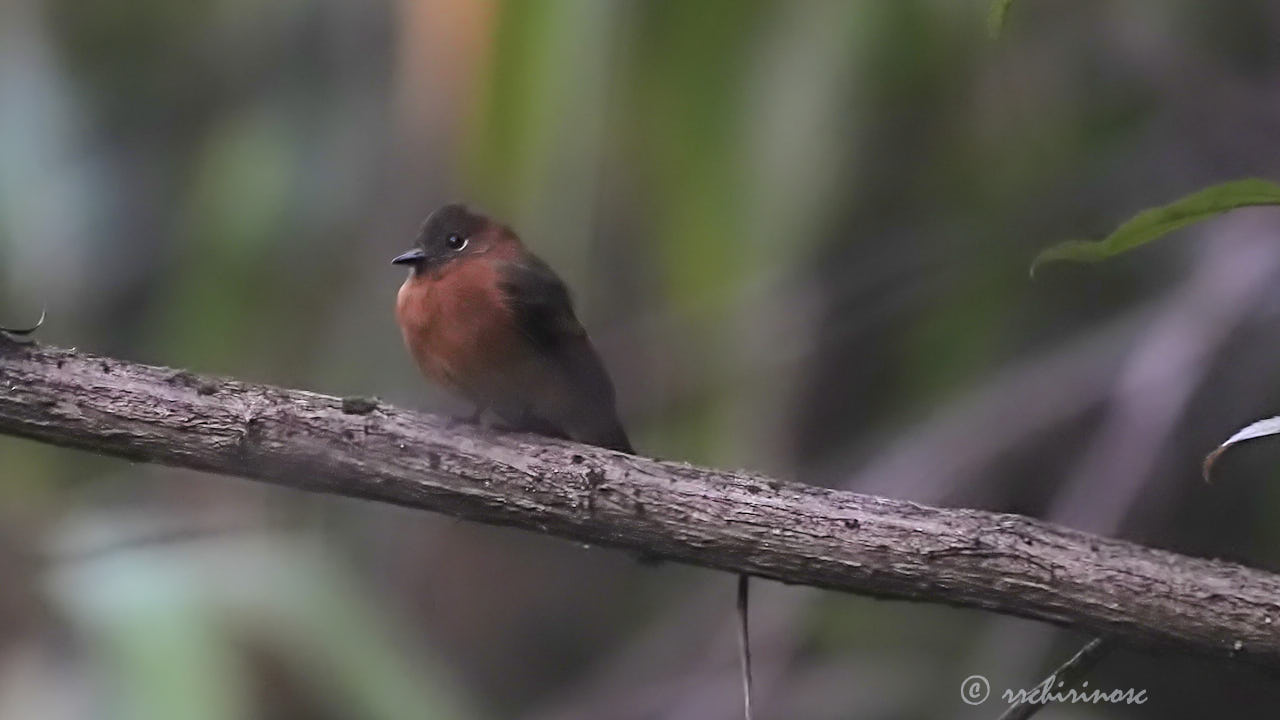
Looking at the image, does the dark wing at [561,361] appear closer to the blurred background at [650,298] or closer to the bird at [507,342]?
the bird at [507,342]

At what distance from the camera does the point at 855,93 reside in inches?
194

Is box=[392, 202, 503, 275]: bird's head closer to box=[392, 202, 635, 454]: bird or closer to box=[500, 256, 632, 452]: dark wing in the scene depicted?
box=[392, 202, 635, 454]: bird

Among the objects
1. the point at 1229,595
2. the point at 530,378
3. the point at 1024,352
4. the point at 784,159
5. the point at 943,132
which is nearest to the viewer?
the point at 1229,595

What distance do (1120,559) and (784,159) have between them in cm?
205

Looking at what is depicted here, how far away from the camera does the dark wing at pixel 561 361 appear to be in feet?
12.7

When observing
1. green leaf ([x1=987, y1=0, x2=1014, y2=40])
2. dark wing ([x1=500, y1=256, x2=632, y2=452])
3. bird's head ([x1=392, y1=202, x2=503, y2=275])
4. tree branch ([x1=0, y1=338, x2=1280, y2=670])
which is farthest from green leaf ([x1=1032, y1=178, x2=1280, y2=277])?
bird's head ([x1=392, y1=202, x2=503, y2=275])

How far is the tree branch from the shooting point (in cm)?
250

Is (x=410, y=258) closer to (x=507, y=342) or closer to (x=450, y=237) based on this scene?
(x=450, y=237)

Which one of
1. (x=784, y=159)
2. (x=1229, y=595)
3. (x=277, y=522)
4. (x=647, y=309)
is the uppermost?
(x=647, y=309)

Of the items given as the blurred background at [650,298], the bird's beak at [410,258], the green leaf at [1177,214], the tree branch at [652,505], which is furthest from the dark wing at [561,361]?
the green leaf at [1177,214]

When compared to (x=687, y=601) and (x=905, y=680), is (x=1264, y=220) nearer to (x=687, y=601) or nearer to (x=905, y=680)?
(x=905, y=680)

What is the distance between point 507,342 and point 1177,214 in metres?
2.16

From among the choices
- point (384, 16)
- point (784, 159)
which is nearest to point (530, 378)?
A: point (784, 159)

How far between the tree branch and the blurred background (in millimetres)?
216
